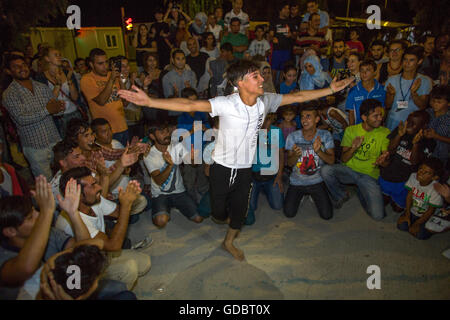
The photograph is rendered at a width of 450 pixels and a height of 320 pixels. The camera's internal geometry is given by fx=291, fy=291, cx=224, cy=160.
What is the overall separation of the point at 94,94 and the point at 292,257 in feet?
11.4

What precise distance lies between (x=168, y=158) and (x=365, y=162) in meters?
2.66

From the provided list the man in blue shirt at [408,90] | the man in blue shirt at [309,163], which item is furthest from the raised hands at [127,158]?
the man in blue shirt at [408,90]

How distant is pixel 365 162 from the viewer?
4004 millimetres

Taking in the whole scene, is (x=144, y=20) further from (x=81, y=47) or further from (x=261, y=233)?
(x=261, y=233)

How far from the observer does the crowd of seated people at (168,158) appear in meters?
2.17

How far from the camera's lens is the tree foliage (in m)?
5.82

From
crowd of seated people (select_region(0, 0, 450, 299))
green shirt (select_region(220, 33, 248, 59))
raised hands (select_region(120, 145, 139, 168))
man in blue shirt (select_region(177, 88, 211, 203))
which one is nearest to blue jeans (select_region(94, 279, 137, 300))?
crowd of seated people (select_region(0, 0, 450, 299))

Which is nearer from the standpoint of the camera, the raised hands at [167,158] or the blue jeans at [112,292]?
the blue jeans at [112,292]

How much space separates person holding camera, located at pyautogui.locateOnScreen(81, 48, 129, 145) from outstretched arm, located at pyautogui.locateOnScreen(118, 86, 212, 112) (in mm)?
2036

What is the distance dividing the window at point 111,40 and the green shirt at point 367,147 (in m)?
11.1

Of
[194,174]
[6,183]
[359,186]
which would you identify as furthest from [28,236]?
[359,186]

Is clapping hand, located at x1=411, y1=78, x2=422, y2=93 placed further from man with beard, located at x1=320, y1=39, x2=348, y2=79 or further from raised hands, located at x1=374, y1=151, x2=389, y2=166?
man with beard, located at x1=320, y1=39, x2=348, y2=79

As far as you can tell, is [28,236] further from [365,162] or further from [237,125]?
Answer: [365,162]

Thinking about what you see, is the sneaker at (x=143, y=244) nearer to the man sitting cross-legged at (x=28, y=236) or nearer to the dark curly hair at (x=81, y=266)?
the man sitting cross-legged at (x=28, y=236)
